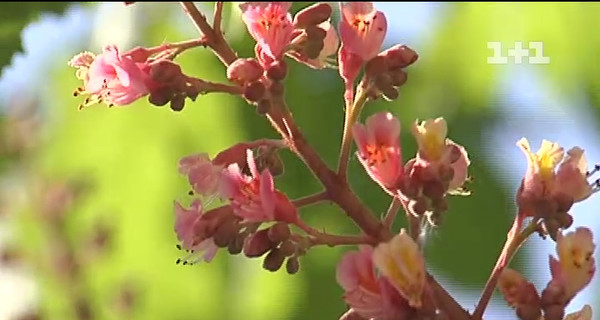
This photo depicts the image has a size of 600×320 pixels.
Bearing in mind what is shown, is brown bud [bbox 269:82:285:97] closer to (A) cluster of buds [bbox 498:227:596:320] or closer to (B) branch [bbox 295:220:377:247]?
(B) branch [bbox 295:220:377:247]

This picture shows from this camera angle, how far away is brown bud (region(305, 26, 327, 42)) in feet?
3.44

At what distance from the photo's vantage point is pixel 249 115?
205 cm

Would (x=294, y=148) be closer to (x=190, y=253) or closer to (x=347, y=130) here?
(x=347, y=130)

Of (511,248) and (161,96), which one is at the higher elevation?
(161,96)

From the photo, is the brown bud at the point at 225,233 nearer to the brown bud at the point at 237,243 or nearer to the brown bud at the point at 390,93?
the brown bud at the point at 237,243

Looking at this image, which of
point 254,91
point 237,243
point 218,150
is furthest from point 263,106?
point 218,150

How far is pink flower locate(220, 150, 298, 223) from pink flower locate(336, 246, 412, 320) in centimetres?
7

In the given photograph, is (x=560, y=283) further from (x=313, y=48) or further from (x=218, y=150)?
(x=218, y=150)

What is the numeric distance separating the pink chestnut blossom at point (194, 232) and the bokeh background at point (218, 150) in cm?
87

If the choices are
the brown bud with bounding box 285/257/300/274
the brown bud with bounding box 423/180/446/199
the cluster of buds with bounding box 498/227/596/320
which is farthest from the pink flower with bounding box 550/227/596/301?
the brown bud with bounding box 285/257/300/274

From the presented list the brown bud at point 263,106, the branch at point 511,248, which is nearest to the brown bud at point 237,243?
the brown bud at point 263,106

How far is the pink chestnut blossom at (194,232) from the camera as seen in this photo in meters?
1.05

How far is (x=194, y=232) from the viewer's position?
3.46ft

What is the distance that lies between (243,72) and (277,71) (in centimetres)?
3
